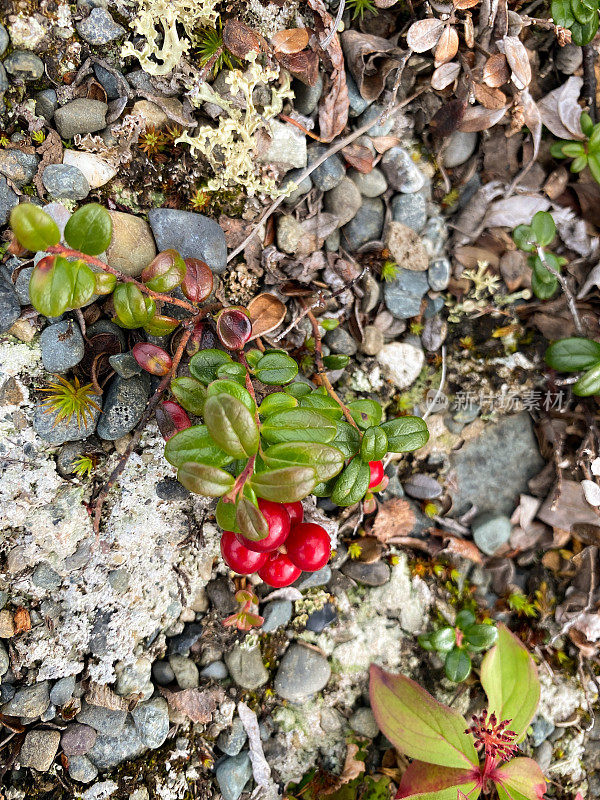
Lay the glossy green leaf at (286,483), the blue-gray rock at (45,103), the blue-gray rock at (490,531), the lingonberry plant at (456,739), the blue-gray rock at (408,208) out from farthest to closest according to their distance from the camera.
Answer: the blue-gray rock at (490,531) → the blue-gray rock at (408,208) → the lingonberry plant at (456,739) → the blue-gray rock at (45,103) → the glossy green leaf at (286,483)

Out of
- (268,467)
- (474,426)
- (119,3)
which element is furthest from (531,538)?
(119,3)

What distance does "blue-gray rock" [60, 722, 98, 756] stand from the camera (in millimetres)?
2373

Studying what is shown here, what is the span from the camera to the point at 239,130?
236cm

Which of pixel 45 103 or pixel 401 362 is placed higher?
pixel 45 103

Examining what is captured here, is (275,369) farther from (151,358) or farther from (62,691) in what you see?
(62,691)

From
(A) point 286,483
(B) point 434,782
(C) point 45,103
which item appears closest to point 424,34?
(C) point 45,103

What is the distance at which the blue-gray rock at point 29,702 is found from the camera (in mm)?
2293

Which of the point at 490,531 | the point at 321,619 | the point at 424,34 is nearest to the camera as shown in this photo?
the point at 424,34

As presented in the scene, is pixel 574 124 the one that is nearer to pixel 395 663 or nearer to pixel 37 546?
pixel 395 663

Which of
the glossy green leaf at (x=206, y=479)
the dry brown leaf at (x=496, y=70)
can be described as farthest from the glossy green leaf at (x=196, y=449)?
the dry brown leaf at (x=496, y=70)

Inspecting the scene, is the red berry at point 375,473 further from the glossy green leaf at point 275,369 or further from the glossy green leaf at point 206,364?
the glossy green leaf at point 206,364

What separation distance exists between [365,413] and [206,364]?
672mm

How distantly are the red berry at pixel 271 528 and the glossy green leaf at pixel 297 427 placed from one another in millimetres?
212

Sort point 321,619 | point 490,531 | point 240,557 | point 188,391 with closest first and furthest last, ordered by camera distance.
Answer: point 240,557 < point 188,391 < point 321,619 < point 490,531
